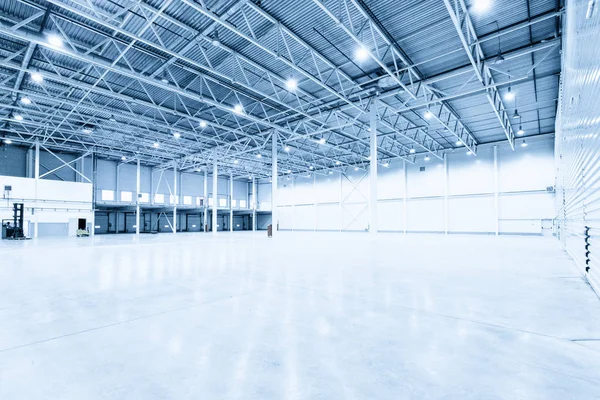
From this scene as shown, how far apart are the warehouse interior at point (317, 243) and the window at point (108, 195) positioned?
0.14 meters

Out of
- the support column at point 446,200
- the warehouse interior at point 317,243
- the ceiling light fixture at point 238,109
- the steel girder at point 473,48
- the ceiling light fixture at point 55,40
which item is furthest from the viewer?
the support column at point 446,200

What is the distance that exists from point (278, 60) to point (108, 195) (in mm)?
30587

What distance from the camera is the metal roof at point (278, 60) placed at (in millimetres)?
11156

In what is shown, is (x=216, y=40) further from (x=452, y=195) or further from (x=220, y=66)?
(x=452, y=195)

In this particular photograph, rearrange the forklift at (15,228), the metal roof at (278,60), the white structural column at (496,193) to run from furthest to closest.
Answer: the white structural column at (496,193), the forklift at (15,228), the metal roof at (278,60)

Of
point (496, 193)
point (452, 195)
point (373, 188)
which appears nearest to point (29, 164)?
point (373, 188)

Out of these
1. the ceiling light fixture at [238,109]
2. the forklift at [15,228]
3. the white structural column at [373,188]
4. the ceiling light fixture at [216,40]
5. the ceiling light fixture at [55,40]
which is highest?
the ceiling light fixture at [216,40]

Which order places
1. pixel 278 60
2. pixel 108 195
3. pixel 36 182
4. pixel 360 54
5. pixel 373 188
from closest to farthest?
1. pixel 360 54
2. pixel 278 60
3. pixel 373 188
4. pixel 36 182
5. pixel 108 195

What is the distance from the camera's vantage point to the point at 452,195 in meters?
29.9

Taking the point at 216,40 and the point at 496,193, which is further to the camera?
the point at 496,193

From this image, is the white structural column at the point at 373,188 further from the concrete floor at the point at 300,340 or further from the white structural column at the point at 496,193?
the white structural column at the point at 496,193

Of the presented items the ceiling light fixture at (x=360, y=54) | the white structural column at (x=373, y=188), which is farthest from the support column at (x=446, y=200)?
the ceiling light fixture at (x=360, y=54)

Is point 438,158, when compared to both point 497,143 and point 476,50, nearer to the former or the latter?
point 497,143

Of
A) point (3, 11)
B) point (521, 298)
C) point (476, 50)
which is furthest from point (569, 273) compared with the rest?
point (3, 11)
